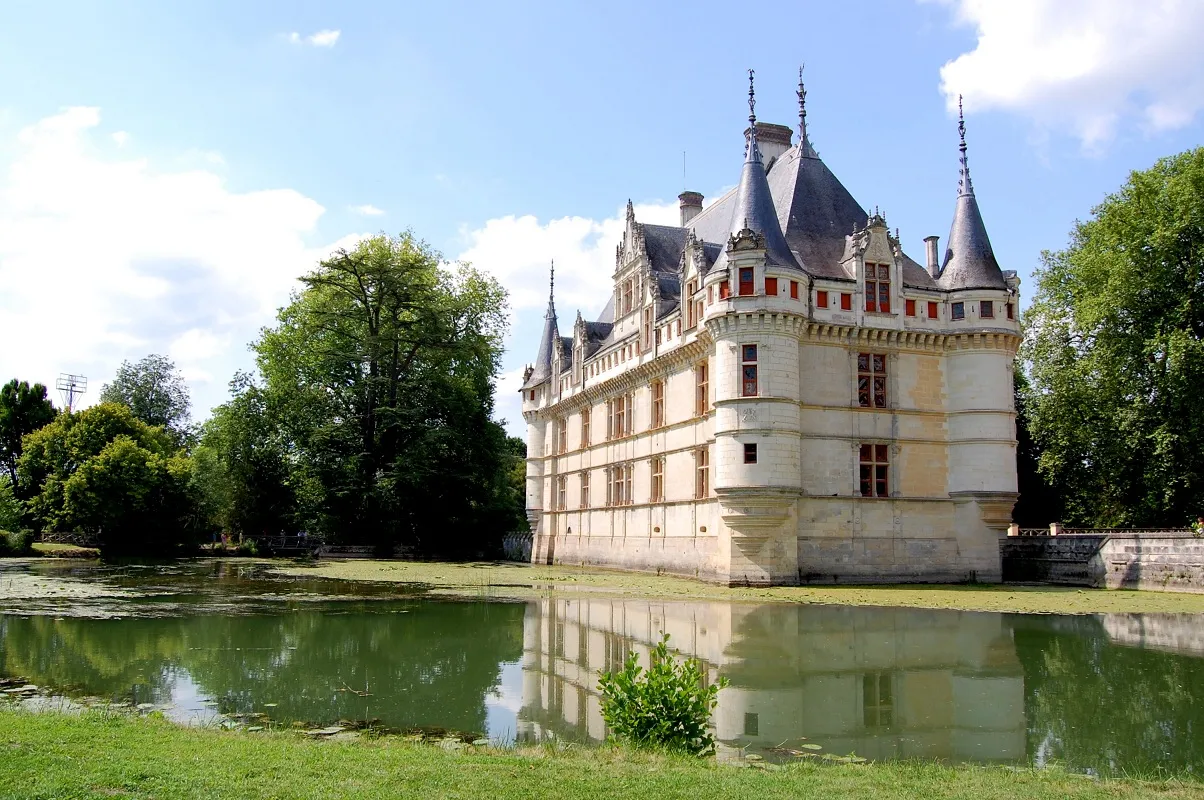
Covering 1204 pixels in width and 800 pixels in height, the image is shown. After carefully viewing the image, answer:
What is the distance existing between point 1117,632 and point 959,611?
4.00 metres

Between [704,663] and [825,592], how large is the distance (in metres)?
14.1

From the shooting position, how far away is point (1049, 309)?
132 ft

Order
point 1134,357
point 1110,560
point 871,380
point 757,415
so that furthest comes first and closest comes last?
1. point 1134,357
2. point 871,380
3. point 757,415
4. point 1110,560

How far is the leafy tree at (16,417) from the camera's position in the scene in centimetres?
6588

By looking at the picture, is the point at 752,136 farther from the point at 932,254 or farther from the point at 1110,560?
the point at 1110,560

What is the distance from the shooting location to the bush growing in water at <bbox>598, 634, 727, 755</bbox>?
7.83m

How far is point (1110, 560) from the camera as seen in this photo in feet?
90.1

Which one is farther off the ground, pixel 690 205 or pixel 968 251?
pixel 690 205

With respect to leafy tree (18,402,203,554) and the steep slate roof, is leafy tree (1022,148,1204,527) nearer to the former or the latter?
the steep slate roof

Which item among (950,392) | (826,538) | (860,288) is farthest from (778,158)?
(826,538)

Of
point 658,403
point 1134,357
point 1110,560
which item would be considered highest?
point 1134,357

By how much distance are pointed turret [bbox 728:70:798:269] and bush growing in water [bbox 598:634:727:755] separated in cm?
2234

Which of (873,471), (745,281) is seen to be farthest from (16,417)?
(873,471)

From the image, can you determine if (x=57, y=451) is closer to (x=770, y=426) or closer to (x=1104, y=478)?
(x=770, y=426)
